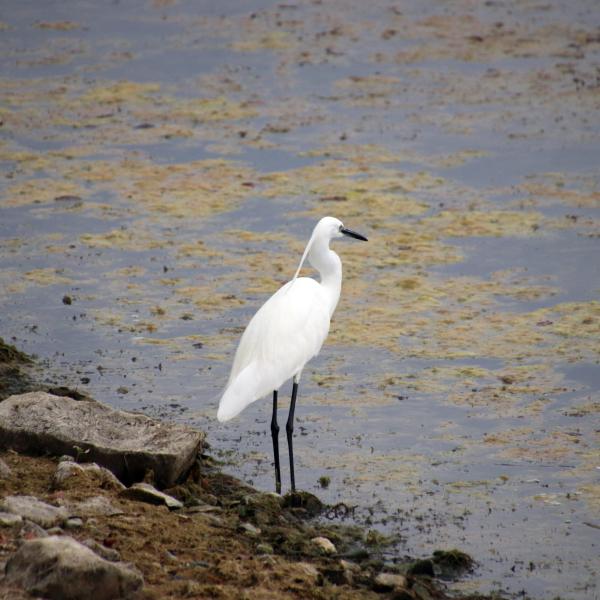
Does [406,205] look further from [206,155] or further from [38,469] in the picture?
[38,469]

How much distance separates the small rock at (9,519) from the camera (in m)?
4.22

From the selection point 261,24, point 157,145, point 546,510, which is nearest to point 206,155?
point 157,145

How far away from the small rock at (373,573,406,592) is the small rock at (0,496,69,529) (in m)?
1.09

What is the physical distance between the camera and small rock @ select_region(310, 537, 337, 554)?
4962 mm

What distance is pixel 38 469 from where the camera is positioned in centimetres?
513

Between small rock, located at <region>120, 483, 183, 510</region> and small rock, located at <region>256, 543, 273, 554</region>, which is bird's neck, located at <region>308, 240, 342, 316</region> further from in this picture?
small rock, located at <region>256, 543, 273, 554</region>

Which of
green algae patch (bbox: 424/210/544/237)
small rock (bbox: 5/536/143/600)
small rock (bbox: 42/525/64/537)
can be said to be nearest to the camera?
small rock (bbox: 5/536/143/600)

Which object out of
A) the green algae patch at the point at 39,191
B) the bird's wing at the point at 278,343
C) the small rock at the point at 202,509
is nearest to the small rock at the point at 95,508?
the small rock at the point at 202,509

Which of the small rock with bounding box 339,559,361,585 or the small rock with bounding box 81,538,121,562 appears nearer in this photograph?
the small rock with bounding box 81,538,121,562

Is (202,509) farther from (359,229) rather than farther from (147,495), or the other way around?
(359,229)

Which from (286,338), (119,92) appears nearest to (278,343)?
(286,338)

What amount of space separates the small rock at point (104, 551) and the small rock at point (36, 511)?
23 cm

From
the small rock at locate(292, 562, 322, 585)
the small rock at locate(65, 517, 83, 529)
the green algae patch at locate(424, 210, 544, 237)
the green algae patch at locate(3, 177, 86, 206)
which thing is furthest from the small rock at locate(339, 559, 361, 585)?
the green algae patch at locate(3, 177, 86, 206)

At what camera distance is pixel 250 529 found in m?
5.02
